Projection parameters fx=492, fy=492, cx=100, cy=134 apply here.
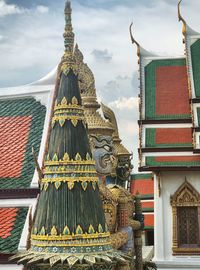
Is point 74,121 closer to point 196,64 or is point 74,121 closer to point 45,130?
point 45,130

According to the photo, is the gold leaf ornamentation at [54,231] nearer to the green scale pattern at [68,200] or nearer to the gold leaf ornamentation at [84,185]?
the green scale pattern at [68,200]

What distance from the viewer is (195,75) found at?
13109 mm

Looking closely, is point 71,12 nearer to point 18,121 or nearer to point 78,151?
point 78,151

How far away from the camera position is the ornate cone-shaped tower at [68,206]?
3314 mm

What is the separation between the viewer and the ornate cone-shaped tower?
331cm

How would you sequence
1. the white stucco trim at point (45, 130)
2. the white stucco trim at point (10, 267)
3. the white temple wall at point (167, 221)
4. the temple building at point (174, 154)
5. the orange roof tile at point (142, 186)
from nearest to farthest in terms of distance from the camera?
the white stucco trim at point (10, 267), the white stucco trim at point (45, 130), the white temple wall at point (167, 221), the temple building at point (174, 154), the orange roof tile at point (142, 186)

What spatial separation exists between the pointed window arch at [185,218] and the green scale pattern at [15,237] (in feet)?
19.8

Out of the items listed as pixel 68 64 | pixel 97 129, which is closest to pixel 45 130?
pixel 97 129

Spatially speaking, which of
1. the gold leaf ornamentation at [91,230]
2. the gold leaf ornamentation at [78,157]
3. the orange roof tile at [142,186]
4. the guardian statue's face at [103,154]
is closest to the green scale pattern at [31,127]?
the guardian statue's face at [103,154]

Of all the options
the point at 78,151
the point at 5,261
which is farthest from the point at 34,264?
the point at 5,261

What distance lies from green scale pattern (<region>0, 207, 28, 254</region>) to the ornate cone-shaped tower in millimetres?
2421

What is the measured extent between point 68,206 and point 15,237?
277 centimetres

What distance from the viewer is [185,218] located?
38.4 feet

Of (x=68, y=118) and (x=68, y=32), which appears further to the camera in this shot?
(x=68, y=32)
